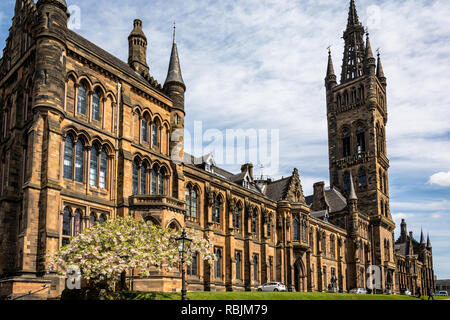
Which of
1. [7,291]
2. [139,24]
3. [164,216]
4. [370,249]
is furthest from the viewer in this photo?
[370,249]

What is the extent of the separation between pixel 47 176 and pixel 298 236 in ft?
121

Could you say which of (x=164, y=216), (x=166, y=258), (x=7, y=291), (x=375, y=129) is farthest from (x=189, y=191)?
(x=375, y=129)

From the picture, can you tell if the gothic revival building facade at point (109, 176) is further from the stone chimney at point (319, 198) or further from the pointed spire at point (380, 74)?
the pointed spire at point (380, 74)

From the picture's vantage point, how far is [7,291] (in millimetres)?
25391

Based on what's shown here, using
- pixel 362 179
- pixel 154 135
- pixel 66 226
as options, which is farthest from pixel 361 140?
pixel 66 226

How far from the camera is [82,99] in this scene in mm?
32969

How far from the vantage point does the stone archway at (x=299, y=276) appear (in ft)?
191

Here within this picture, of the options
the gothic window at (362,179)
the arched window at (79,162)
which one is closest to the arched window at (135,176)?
the arched window at (79,162)

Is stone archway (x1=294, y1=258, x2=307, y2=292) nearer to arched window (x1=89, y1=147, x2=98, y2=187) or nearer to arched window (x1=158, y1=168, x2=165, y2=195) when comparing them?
arched window (x1=158, y1=168, x2=165, y2=195)

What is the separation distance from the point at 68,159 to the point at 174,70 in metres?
15.8

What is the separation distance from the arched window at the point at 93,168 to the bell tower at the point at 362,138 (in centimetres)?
6033

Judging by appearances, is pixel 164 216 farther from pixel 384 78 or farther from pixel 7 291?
pixel 384 78

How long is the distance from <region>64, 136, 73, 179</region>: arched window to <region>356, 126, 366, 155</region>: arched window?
2738 inches

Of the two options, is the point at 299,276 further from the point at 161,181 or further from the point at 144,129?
the point at 144,129
